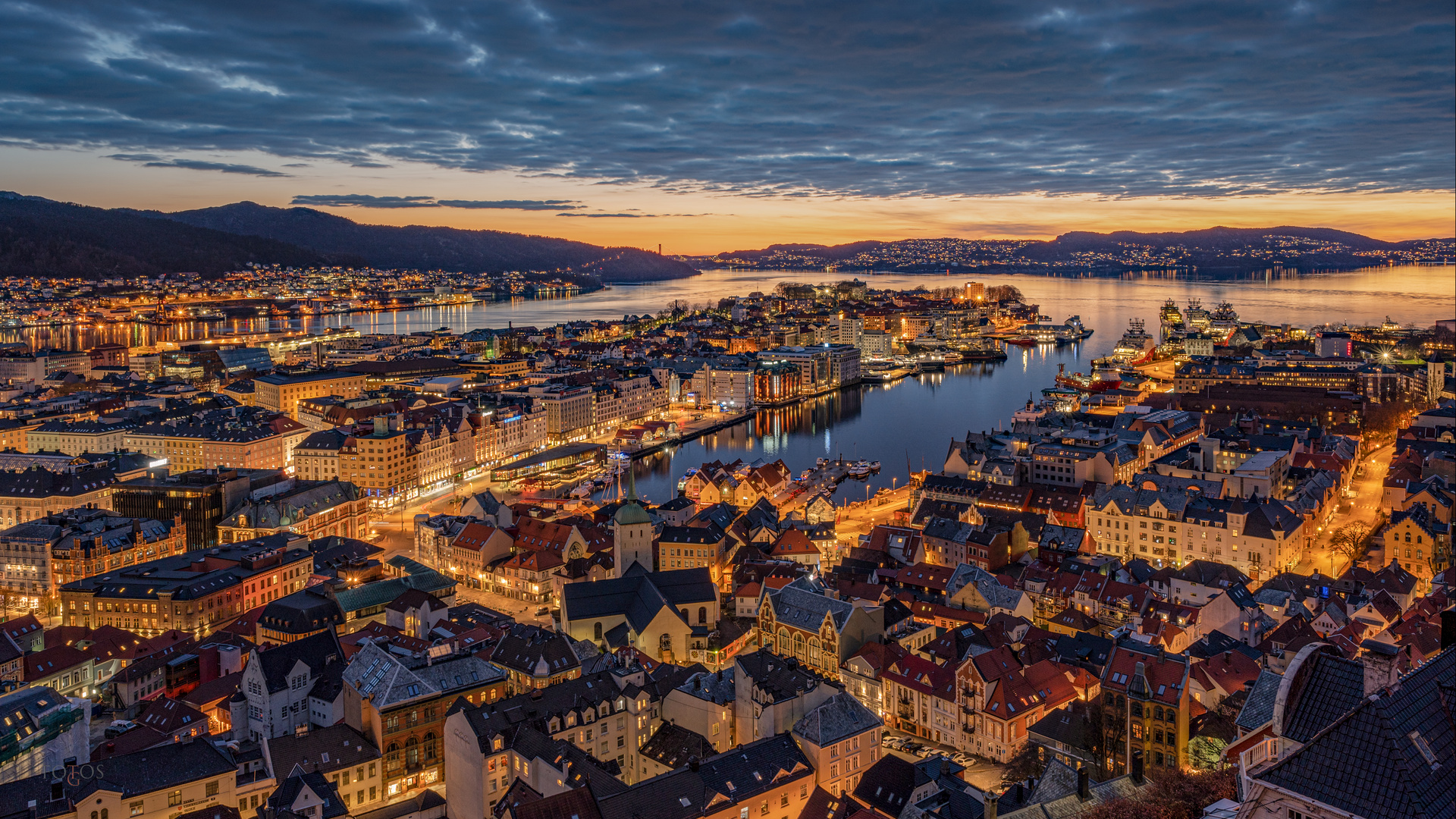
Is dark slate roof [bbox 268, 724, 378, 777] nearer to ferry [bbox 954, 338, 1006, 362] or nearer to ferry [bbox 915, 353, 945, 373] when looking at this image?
ferry [bbox 915, 353, 945, 373]

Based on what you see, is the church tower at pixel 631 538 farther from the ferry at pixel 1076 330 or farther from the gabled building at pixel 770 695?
the ferry at pixel 1076 330

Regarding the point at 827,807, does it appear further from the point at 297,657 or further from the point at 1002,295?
the point at 1002,295

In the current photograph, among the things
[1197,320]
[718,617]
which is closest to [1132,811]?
[718,617]

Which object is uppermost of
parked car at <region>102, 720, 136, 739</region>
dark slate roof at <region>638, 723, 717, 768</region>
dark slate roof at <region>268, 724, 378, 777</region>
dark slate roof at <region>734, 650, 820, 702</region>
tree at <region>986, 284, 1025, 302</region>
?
tree at <region>986, 284, 1025, 302</region>

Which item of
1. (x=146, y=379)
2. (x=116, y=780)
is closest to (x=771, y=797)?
(x=116, y=780)

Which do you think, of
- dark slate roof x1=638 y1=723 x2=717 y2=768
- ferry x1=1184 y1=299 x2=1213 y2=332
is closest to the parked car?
dark slate roof x1=638 y1=723 x2=717 y2=768
